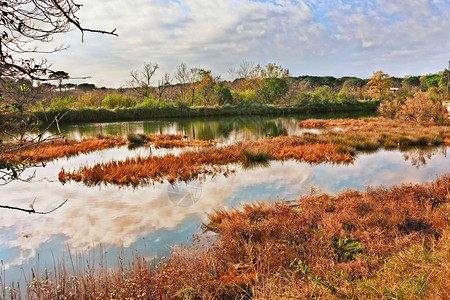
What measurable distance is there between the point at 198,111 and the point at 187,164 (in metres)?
30.6

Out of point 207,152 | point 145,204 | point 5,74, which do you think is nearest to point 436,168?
point 207,152

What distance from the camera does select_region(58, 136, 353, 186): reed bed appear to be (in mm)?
10367

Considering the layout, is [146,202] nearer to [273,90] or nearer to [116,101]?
[116,101]

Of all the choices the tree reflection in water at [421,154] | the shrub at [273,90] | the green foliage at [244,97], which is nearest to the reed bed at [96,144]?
the tree reflection in water at [421,154]

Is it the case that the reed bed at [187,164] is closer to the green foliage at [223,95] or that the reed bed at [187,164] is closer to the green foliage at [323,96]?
the green foliage at [223,95]

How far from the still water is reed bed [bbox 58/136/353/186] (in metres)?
0.62

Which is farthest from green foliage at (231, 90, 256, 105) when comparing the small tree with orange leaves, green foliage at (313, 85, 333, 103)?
the small tree with orange leaves

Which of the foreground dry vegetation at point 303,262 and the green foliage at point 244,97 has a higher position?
the green foliage at point 244,97

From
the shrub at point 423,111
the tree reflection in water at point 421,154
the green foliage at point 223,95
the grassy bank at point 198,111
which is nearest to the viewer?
the tree reflection in water at point 421,154

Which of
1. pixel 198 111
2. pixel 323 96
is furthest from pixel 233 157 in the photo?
pixel 323 96

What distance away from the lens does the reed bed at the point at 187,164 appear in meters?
10.4

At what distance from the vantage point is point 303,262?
414 cm

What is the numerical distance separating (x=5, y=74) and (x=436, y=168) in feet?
43.2

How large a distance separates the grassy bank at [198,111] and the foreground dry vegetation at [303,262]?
3528 centimetres
